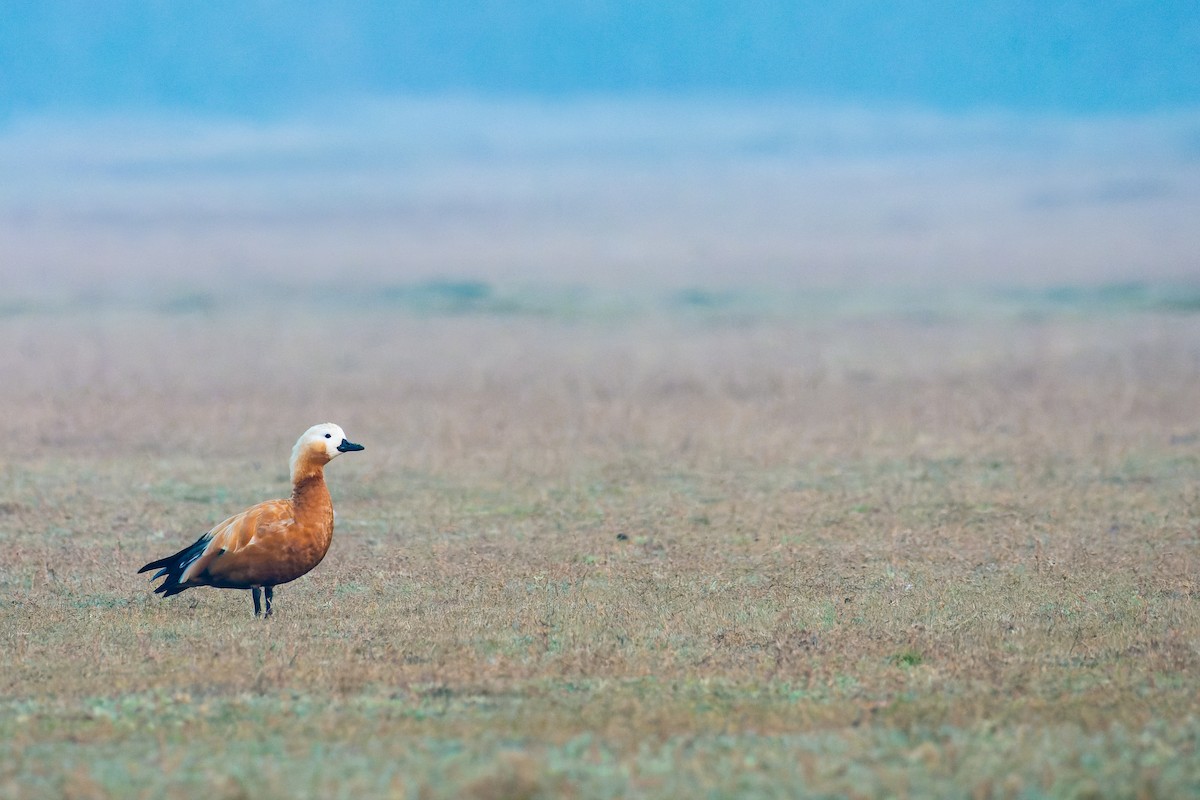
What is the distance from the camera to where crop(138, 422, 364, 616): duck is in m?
12.6

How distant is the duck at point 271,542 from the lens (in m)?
12.6

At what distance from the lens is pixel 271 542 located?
12.6m

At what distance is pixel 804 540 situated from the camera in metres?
18.0

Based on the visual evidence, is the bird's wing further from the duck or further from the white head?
the white head

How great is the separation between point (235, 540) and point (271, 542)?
302mm

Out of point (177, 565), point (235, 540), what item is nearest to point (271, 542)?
point (235, 540)

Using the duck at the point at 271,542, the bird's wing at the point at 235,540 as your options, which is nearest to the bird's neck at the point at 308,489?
the duck at the point at 271,542

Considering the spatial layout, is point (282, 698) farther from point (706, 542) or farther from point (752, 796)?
point (706, 542)

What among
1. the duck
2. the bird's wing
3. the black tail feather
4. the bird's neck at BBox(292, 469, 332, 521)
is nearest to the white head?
the duck

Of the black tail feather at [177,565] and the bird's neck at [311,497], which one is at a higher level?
the bird's neck at [311,497]

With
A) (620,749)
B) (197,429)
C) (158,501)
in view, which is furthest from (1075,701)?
(197,429)

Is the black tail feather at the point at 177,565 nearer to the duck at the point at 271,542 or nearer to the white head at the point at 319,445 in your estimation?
the duck at the point at 271,542

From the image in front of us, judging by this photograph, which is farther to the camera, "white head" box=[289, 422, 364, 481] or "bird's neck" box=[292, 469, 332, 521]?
"white head" box=[289, 422, 364, 481]

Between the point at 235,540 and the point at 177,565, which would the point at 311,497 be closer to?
the point at 235,540
